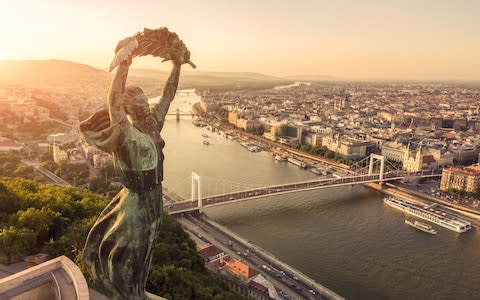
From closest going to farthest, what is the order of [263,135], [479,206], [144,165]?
1. [144,165]
2. [479,206]
3. [263,135]

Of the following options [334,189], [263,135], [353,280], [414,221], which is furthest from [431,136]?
[353,280]

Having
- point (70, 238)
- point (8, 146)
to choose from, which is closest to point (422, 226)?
point (70, 238)

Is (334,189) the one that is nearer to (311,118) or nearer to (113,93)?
(113,93)

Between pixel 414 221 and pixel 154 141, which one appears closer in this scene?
pixel 154 141

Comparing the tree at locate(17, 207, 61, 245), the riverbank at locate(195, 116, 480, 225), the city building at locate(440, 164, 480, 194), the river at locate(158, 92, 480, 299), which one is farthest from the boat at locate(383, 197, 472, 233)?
the tree at locate(17, 207, 61, 245)

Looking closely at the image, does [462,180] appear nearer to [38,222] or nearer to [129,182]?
[38,222]

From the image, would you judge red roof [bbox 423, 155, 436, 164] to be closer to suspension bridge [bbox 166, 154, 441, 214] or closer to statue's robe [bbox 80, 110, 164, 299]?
suspension bridge [bbox 166, 154, 441, 214]
